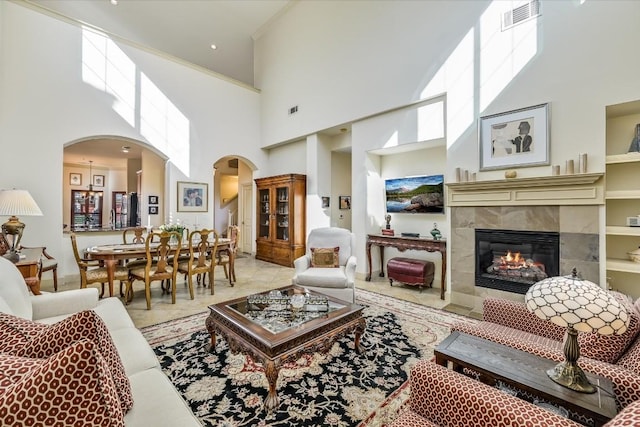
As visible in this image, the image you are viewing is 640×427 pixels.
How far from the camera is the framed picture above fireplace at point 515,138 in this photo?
3.22 metres

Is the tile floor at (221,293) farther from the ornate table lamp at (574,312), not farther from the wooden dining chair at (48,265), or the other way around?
the ornate table lamp at (574,312)

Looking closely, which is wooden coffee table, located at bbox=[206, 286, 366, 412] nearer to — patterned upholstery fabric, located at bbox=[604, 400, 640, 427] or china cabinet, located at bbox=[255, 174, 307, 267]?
patterned upholstery fabric, located at bbox=[604, 400, 640, 427]

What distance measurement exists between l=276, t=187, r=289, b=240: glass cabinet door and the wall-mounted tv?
2.37 m

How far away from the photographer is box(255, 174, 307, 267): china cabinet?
6230 millimetres

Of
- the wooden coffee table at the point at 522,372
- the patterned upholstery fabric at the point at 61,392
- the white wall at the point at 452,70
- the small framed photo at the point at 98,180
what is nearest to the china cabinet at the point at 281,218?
the white wall at the point at 452,70

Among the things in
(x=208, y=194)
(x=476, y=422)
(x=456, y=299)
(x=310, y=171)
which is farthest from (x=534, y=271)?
(x=208, y=194)

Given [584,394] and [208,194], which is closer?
[584,394]

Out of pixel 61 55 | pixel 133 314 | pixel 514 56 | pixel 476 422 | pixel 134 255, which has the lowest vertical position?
pixel 133 314

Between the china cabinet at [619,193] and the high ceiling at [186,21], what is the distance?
6630 mm

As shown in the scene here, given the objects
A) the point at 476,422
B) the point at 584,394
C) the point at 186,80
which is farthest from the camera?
the point at 186,80

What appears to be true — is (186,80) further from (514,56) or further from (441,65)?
(514,56)

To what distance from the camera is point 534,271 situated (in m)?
3.36

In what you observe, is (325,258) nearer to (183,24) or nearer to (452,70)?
(452,70)

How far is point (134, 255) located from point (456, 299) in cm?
441
